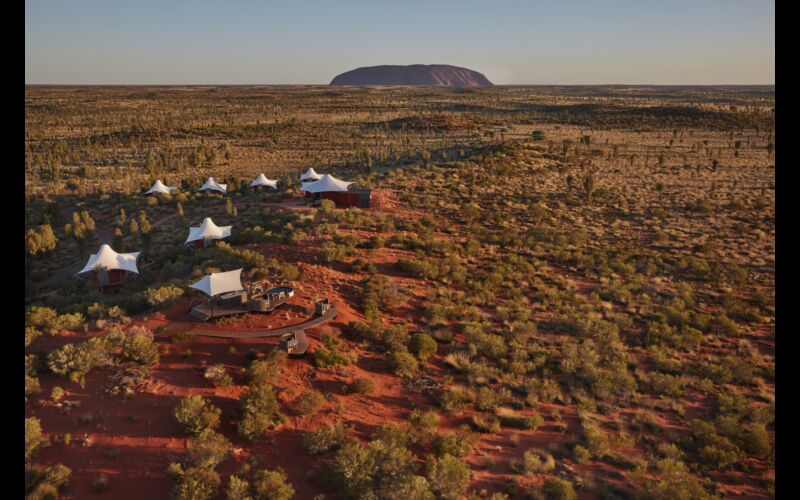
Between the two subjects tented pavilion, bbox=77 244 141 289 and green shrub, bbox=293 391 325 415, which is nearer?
green shrub, bbox=293 391 325 415

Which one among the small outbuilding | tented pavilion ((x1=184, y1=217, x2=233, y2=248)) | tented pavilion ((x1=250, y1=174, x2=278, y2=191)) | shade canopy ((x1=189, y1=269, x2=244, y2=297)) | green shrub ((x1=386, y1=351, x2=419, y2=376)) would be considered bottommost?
green shrub ((x1=386, y1=351, x2=419, y2=376))

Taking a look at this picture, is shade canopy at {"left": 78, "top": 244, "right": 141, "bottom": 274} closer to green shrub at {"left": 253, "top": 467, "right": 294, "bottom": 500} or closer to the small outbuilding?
green shrub at {"left": 253, "top": 467, "right": 294, "bottom": 500}

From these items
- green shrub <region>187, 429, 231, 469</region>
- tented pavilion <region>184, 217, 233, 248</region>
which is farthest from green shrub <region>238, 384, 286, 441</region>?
tented pavilion <region>184, 217, 233, 248</region>

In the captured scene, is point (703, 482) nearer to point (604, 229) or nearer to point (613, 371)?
point (613, 371)

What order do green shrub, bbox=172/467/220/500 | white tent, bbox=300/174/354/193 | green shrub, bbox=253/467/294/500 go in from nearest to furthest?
green shrub, bbox=172/467/220/500
green shrub, bbox=253/467/294/500
white tent, bbox=300/174/354/193
